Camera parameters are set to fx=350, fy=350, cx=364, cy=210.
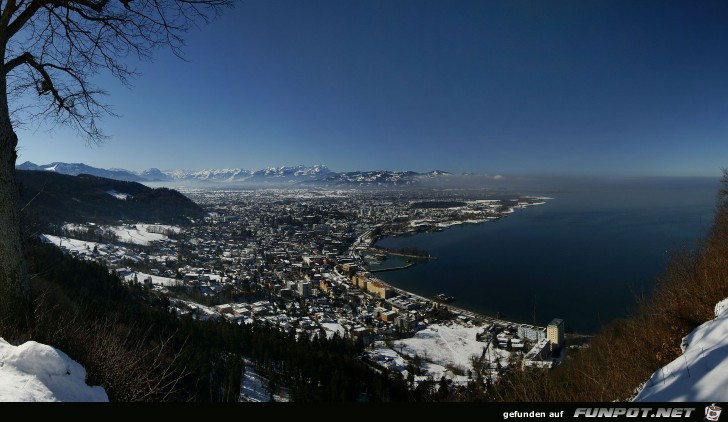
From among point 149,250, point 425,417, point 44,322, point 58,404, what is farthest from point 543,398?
point 149,250

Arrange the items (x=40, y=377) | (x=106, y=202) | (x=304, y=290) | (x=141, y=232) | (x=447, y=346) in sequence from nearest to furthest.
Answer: (x=40, y=377) < (x=447, y=346) < (x=304, y=290) < (x=141, y=232) < (x=106, y=202)

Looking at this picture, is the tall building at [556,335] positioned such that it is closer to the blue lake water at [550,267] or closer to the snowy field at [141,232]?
the blue lake water at [550,267]

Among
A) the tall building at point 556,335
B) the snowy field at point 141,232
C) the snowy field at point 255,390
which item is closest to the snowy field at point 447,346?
the tall building at point 556,335

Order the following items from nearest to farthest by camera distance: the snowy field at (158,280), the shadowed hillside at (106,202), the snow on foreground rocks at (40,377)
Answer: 1. the snow on foreground rocks at (40,377)
2. the snowy field at (158,280)
3. the shadowed hillside at (106,202)

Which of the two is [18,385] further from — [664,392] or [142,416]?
[664,392]

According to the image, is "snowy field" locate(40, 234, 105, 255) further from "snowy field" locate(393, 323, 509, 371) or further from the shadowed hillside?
"snowy field" locate(393, 323, 509, 371)

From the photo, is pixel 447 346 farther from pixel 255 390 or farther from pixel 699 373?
pixel 699 373

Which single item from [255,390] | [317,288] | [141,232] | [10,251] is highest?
[10,251]

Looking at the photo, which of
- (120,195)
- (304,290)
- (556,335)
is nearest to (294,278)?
(304,290)
